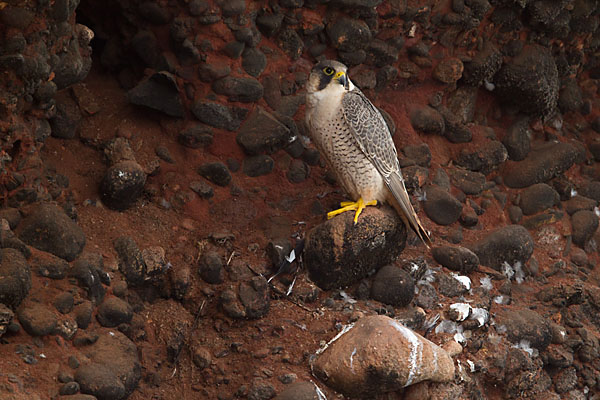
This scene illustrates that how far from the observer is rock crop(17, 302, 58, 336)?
361 cm

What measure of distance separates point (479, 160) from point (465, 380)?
227 centimetres

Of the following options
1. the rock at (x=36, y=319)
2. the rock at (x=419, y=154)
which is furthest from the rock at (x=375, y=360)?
the rock at (x=419, y=154)

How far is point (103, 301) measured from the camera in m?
→ 4.10

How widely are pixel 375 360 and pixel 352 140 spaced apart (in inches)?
54.3

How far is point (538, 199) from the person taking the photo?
615cm

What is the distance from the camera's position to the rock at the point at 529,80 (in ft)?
20.6

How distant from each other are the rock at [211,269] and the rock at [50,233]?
767 millimetres

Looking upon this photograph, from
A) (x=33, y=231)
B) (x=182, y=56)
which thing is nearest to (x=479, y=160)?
(x=182, y=56)

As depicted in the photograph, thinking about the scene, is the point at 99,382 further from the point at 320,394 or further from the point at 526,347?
the point at 526,347

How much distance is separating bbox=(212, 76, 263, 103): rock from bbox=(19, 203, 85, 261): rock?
1.50m

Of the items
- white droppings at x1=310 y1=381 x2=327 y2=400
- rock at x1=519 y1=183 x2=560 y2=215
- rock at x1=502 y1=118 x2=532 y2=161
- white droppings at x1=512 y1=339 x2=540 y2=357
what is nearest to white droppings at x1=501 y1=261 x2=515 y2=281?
white droppings at x1=512 y1=339 x2=540 y2=357

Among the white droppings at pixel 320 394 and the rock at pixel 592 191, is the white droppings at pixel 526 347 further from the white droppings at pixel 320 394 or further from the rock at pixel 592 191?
the rock at pixel 592 191

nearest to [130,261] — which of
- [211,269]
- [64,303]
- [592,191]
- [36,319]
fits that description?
[211,269]

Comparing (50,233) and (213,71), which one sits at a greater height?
(213,71)
